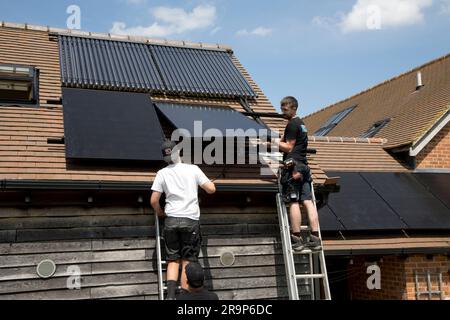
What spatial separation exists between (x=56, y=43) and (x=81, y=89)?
277 centimetres

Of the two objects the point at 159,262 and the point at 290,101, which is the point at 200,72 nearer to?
the point at 290,101

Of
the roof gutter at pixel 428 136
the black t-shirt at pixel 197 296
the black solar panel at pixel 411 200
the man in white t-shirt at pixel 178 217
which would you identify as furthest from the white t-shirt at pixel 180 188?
the roof gutter at pixel 428 136

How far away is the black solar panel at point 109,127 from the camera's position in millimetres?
6359

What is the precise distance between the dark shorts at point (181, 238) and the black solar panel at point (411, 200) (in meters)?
5.95

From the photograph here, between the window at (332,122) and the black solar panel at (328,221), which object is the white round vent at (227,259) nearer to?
the black solar panel at (328,221)

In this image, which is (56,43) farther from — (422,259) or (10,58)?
(422,259)

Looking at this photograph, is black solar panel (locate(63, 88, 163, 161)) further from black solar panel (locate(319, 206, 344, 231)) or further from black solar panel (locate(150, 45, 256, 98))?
black solar panel (locate(319, 206, 344, 231))

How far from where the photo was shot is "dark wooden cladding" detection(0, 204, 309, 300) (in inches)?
226

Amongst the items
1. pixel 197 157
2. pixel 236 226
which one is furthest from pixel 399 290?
pixel 197 157

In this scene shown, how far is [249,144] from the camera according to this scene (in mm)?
7430

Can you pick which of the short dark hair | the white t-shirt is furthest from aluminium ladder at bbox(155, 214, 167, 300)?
the short dark hair

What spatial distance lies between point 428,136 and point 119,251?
942 cm

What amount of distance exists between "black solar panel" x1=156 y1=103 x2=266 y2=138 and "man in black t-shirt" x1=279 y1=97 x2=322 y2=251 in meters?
0.61

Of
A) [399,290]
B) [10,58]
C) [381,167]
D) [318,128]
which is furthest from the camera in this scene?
[318,128]
